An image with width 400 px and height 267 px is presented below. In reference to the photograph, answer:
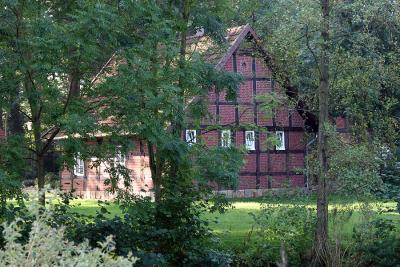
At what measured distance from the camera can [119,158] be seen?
10.1 metres

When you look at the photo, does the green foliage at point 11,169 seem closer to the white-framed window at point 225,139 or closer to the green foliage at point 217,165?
the green foliage at point 217,165

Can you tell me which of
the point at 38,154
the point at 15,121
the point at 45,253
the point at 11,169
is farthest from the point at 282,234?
the point at 45,253

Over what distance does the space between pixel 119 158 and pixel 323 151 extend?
3381 millimetres

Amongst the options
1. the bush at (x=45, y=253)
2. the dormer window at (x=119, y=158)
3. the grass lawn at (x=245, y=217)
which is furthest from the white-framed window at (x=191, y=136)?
the bush at (x=45, y=253)

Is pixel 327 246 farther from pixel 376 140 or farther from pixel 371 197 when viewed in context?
pixel 376 140

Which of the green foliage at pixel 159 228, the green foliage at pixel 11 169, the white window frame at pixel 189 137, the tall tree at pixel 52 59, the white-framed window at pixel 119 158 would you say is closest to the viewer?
the green foliage at pixel 11 169

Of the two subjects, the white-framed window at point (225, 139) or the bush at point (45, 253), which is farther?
the white-framed window at point (225, 139)

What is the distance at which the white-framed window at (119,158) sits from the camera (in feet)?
32.0

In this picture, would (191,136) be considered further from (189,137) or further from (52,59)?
(52,59)

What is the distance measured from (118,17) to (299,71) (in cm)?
430

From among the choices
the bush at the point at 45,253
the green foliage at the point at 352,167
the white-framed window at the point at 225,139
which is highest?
the white-framed window at the point at 225,139

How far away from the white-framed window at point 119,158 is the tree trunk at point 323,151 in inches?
127

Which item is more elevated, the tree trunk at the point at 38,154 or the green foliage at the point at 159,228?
the tree trunk at the point at 38,154

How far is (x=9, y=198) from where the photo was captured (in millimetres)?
8867
